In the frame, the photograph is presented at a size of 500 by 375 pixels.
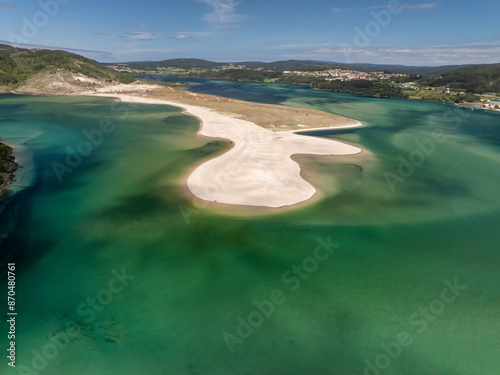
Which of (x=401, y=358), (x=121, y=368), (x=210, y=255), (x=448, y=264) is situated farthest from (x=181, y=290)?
(x=448, y=264)

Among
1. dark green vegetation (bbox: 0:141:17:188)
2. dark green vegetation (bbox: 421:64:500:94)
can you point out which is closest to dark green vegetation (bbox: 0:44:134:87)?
dark green vegetation (bbox: 0:141:17:188)

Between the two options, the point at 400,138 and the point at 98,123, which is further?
the point at 98,123

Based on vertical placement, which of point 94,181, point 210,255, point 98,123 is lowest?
point 210,255

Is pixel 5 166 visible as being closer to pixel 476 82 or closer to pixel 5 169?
pixel 5 169

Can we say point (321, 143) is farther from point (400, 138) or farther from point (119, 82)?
point (119, 82)

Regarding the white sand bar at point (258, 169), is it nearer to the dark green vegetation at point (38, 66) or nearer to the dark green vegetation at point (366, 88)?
the dark green vegetation at point (38, 66)

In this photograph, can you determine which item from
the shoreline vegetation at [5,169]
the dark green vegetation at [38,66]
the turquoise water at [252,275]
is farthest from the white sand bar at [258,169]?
the dark green vegetation at [38,66]
